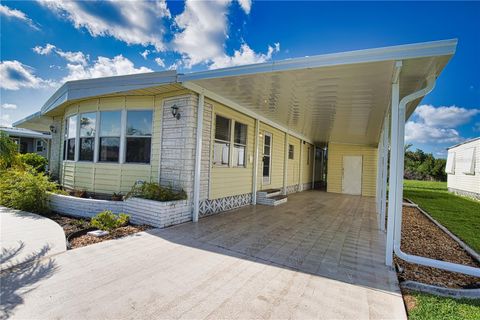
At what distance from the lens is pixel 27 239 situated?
368 cm

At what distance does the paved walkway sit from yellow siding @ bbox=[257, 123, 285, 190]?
19.6ft

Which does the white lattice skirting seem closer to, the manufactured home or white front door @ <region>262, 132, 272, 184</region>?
the manufactured home

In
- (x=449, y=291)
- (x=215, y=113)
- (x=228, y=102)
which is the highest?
(x=228, y=102)

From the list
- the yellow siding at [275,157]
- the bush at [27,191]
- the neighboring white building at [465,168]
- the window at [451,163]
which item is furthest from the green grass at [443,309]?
the window at [451,163]

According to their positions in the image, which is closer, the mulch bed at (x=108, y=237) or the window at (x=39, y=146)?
the mulch bed at (x=108, y=237)

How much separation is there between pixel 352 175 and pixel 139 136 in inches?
433

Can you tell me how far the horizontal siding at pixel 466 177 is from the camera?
11781 millimetres

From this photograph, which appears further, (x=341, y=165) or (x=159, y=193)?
(x=341, y=165)

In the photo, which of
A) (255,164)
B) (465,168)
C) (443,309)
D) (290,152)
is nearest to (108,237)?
(443,309)

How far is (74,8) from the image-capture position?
6145 mm

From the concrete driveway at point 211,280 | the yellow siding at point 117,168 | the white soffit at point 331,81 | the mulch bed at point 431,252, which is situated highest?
the white soffit at point 331,81

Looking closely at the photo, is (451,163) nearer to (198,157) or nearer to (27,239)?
(198,157)

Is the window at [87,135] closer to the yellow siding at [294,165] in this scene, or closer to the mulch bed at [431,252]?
the mulch bed at [431,252]

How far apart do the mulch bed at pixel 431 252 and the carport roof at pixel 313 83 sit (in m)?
2.73
